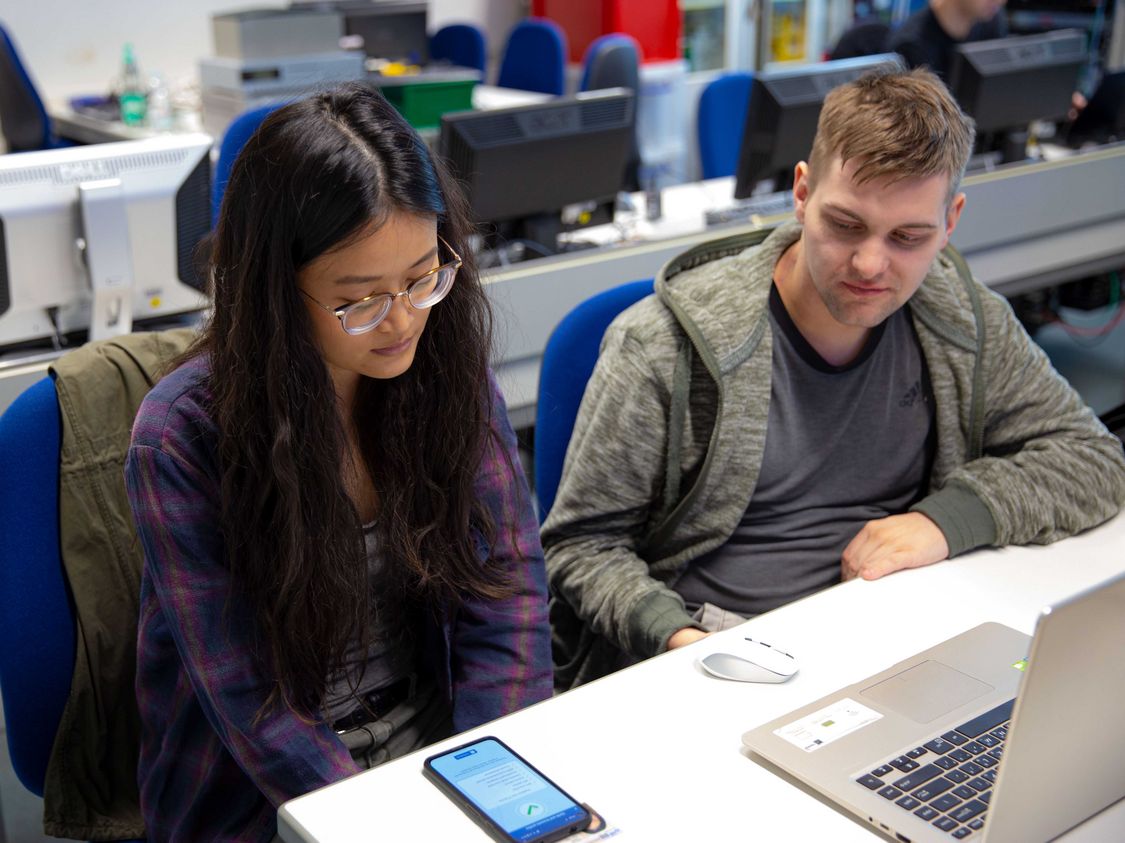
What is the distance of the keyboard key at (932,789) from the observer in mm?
982

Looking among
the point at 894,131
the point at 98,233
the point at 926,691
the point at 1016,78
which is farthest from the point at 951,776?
the point at 1016,78

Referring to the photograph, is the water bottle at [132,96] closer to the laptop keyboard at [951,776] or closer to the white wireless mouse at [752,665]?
the white wireless mouse at [752,665]

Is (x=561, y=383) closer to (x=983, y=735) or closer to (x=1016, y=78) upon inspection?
(x=983, y=735)

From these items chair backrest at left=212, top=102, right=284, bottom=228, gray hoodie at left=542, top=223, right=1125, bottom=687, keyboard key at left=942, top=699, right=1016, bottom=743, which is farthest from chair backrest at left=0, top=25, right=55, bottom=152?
keyboard key at left=942, top=699, right=1016, bottom=743

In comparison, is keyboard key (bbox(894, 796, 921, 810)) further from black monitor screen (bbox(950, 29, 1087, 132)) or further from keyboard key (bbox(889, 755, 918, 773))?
black monitor screen (bbox(950, 29, 1087, 132))

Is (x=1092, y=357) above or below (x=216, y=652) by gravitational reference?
below

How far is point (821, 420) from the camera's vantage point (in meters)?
1.57

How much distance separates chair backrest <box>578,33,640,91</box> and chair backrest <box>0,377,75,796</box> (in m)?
3.50

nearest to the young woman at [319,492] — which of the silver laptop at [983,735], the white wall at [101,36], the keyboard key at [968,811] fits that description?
the silver laptop at [983,735]

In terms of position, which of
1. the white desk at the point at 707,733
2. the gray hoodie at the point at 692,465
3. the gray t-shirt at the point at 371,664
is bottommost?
the gray t-shirt at the point at 371,664

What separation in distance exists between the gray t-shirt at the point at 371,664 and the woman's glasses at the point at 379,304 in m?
0.25

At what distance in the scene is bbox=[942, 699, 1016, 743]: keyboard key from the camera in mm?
1070

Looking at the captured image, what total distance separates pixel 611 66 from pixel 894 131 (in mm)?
3291

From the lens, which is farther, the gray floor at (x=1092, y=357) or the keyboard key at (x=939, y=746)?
the gray floor at (x=1092, y=357)
